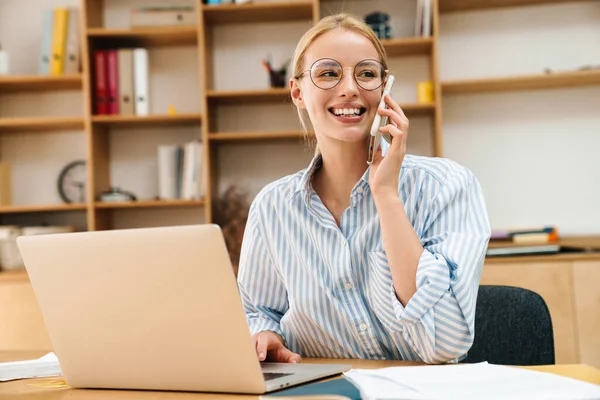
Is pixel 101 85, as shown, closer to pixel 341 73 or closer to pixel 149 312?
pixel 341 73

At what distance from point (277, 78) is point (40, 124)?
1197 millimetres

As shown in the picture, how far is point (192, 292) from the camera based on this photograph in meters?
0.95

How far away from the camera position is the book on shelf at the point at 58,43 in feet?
11.5

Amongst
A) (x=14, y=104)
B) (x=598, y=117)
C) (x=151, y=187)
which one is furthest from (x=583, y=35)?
(x=14, y=104)

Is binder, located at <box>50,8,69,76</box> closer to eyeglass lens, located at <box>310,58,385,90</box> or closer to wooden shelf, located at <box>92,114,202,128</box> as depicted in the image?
wooden shelf, located at <box>92,114,202,128</box>

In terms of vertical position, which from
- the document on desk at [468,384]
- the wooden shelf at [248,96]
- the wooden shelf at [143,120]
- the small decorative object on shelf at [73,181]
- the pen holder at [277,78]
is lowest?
the document on desk at [468,384]

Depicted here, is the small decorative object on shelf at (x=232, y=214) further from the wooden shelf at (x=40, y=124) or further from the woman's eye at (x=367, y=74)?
the woman's eye at (x=367, y=74)

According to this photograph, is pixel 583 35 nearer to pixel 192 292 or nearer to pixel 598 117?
pixel 598 117

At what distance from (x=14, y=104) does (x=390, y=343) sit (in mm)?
2980

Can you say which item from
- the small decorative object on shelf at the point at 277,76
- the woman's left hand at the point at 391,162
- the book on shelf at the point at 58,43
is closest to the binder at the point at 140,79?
the book on shelf at the point at 58,43

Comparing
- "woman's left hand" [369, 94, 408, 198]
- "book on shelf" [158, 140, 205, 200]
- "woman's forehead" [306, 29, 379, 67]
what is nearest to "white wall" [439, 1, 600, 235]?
"book on shelf" [158, 140, 205, 200]

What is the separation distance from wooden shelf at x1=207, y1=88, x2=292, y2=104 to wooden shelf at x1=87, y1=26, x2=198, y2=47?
1.10 feet

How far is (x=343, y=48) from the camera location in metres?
1.53

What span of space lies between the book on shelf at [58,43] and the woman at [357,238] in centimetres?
219
